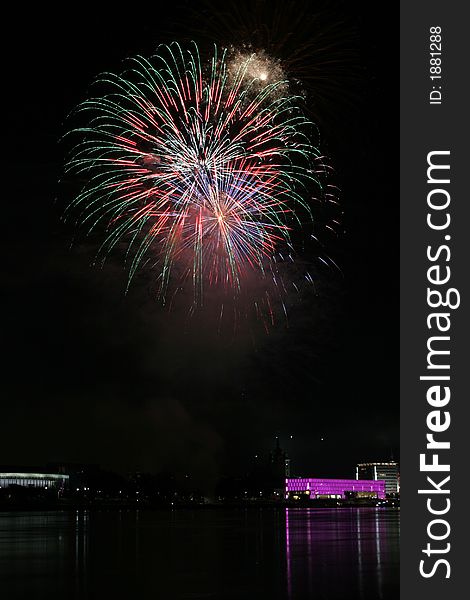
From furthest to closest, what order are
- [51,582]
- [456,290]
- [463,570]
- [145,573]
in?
[145,573], [51,582], [456,290], [463,570]

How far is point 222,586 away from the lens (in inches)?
894

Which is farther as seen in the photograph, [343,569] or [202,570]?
[202,570]

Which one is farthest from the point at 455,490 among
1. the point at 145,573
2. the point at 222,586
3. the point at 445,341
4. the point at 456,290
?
the point at 145,573

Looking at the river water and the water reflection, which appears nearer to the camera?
the water reflection

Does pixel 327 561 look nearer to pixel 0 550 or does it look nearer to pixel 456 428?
pixel 456 428

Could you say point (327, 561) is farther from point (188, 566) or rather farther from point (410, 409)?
point (410, 409)

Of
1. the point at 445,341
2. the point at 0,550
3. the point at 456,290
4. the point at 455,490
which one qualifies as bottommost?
the point at 0,550

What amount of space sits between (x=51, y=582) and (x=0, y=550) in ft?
46.1

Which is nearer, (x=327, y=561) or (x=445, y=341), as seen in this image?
(x=445, y=341)

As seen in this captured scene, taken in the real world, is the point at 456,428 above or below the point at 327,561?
above

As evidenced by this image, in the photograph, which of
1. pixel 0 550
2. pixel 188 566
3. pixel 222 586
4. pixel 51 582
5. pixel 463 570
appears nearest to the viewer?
pixel 463 570

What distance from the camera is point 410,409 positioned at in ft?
64.7

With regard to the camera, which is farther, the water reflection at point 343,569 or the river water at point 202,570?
the river water at point 202,570

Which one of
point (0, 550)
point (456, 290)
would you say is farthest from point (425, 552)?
point (0, 550)
